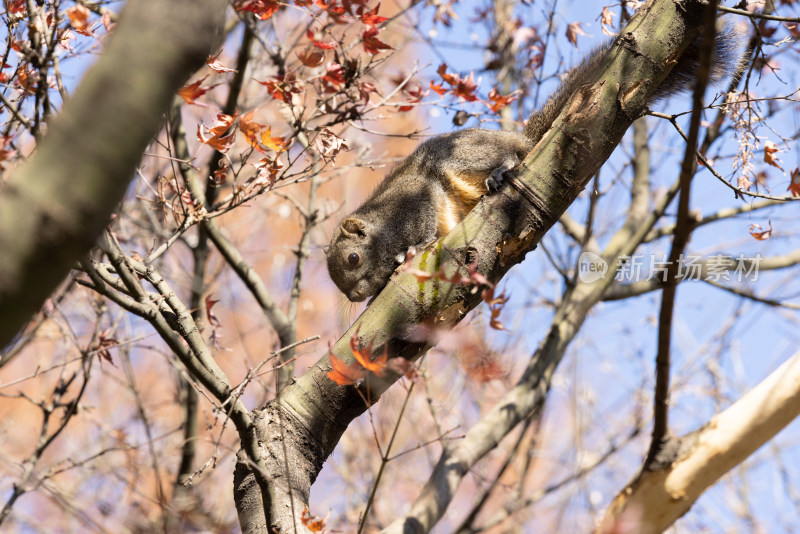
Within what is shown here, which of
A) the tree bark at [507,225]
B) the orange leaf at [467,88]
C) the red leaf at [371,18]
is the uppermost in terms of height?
the orange leaf at [467,88]

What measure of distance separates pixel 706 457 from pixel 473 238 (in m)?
2.45

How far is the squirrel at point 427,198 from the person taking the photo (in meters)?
4.77

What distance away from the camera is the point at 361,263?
511cm

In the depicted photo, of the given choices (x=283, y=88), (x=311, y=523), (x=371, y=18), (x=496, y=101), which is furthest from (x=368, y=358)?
(x=496, y=101)

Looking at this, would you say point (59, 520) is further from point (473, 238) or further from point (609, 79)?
point (609, 79)

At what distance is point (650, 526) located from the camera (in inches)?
174

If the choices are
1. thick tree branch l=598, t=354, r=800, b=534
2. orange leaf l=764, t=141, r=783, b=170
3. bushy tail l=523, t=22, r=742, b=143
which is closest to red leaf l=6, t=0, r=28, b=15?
bushy tail l=523, t=22, r=742, b=143

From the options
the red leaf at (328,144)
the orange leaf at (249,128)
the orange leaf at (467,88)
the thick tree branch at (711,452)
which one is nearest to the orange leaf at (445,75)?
the orange leaf at (467,88)

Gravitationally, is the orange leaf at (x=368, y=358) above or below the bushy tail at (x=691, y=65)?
below

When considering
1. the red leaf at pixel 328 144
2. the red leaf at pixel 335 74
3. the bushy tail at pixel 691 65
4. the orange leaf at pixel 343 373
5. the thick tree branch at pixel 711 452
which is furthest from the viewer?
the thick tree branch at pixel 711 452

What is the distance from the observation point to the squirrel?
4.77 meters

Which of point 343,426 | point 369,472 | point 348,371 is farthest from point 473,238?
point 369,472

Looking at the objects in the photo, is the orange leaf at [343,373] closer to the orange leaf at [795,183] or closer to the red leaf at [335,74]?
the red leaf at [335,74]

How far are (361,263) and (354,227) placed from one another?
0.27 meters
